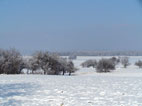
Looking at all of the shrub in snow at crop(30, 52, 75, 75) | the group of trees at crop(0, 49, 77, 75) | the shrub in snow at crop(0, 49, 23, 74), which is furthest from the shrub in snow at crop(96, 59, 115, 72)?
the shrub in snow at crop(0, 49, 23, 74)

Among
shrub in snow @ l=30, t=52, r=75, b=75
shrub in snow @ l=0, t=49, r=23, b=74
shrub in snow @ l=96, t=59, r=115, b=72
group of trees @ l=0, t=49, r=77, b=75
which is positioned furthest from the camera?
shrub in snow @ l=96, t=59, r=115, b=72

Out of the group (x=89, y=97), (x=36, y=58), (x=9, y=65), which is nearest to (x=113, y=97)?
(x=89, y=97)

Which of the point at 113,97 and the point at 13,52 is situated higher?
the point at 13,52

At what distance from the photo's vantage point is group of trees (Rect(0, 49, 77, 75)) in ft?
63.7

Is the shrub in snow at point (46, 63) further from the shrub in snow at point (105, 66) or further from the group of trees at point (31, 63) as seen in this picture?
the shrub in snow at point (105, 66)

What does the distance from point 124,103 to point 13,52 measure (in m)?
17.2

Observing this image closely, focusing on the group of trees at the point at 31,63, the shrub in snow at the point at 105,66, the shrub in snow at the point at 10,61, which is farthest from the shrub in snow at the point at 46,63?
the shrub in snow at the point at 105,66

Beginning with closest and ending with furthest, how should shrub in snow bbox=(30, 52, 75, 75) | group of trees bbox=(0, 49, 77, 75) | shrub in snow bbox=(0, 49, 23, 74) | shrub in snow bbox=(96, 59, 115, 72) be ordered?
shrub in snow bbox=(0, 49, 23, 74) → group of trees bbox=(0, 49, 77, 75) → shrub in snow bbox=(30, 52, 75, 75) → shrub in snow bbox=(96, 59, 115, 72)

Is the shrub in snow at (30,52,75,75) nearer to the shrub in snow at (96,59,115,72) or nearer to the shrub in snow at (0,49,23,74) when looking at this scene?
the shrub in snow at (0,49,23,74)

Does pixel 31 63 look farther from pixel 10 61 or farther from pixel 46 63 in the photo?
pixel 10 61

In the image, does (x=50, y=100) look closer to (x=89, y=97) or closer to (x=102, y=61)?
(x=89, y=97)

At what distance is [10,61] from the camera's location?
19.5 meters

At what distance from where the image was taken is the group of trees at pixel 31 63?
19.4 m

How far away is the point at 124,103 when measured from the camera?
16.5ft
